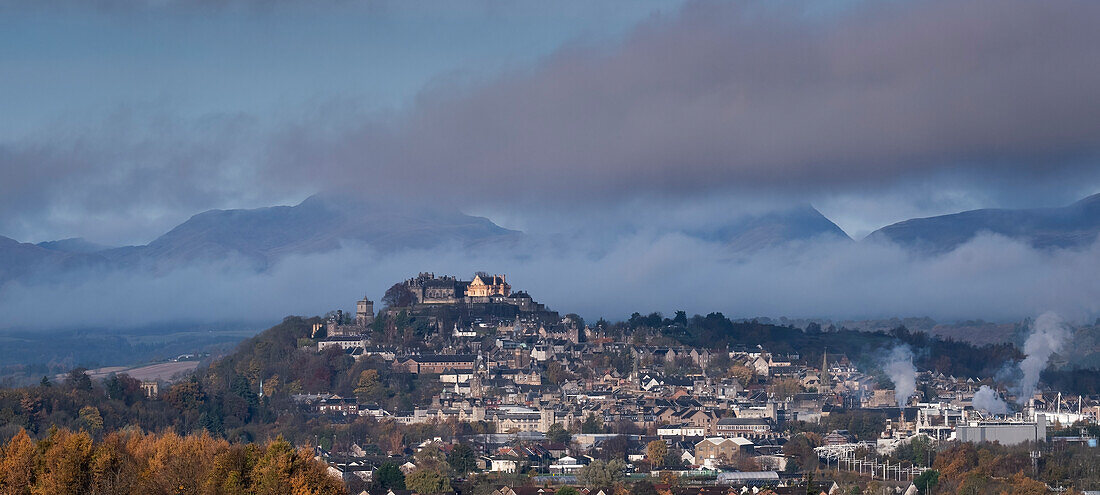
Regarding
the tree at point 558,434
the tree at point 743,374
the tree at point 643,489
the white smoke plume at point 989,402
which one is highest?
the tree at point 743,374

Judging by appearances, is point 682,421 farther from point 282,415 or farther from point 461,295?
point 461,295

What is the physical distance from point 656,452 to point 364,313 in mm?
58240

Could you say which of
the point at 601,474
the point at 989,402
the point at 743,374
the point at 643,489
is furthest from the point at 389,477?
the point at 743,374

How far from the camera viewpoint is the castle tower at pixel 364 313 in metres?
156

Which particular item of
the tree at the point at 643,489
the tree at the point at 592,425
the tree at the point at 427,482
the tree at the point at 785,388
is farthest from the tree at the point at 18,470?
the tree at the point at 785,388

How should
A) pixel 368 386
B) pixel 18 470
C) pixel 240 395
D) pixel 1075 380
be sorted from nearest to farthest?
pixel 18 470 → pixel 240 395 → pixel 368 386 → pixel 1075 380

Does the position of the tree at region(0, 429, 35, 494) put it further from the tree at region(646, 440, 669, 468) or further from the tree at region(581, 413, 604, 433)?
the tree at region(581, 413, 604, 433)

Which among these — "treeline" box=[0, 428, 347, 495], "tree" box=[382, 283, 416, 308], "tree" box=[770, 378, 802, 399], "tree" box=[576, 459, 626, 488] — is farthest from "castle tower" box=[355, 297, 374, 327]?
"treeline" box=[0, 428, 347, 495]

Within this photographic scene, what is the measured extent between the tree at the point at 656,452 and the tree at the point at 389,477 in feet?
61.7

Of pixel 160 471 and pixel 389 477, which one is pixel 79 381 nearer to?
pixel 389 477

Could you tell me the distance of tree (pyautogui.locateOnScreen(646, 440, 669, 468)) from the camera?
103000 millimetres

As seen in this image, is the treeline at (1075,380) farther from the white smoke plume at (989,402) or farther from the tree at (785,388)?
the tree at (785,388)

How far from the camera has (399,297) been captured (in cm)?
16100

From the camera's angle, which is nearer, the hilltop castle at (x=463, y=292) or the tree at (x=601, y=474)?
the tree at (x=601, y=474)
